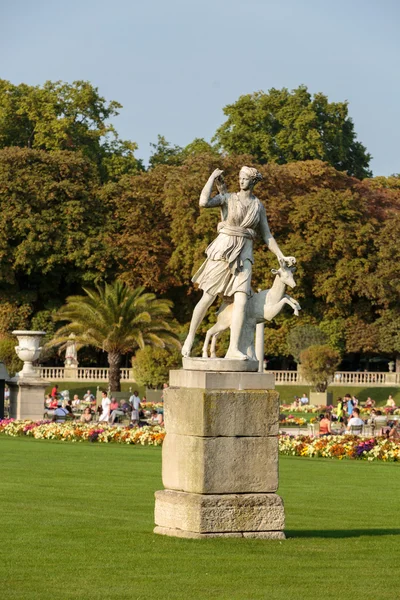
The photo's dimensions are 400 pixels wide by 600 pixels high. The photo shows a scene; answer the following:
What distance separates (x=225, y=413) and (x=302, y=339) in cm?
4945

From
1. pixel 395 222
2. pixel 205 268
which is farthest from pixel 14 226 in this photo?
pixel 205 268

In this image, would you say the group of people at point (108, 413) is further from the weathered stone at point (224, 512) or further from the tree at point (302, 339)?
the weathered stone at point (224, 512)

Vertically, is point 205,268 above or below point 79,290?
below

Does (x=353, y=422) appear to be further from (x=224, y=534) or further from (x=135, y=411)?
(x=224, y=534)

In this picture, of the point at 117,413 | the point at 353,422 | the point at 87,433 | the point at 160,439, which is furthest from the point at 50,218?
the point at 160,439

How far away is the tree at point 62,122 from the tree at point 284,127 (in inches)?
210

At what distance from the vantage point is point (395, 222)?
64562 millimetres

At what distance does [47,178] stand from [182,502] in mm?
52910

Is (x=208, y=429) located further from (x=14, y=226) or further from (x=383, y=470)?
(x=14, y=226)

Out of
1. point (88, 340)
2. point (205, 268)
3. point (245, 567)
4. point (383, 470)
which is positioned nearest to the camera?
point (245, 567)

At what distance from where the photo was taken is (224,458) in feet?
41.7

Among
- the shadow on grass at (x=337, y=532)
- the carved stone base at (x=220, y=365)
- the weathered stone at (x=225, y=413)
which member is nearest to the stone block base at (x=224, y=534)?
the shadow on grass at (x=337, y=532)

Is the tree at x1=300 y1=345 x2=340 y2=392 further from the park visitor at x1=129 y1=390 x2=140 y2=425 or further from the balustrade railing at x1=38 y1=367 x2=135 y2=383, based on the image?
the park visitor at x1=129 y1=390 x2=140 y2=425

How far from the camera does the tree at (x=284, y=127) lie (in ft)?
237
